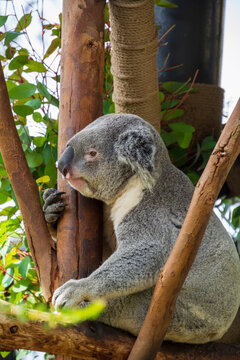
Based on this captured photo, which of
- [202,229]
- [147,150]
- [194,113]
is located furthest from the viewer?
[194,113]

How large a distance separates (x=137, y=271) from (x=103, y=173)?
20.2 inches

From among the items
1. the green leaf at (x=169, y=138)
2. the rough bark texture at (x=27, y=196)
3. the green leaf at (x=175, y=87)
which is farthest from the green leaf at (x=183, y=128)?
the rough bark texture at (x=27, y=196)

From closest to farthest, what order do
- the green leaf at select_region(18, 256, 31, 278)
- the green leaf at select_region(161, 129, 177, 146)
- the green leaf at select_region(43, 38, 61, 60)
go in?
1. the green leaf at select_region(18, 256, 31, 278)
2. the green leaf at select_region(43, 38, 61, 60)
3. the green leaf at select_region(161, 129, 177, 146)

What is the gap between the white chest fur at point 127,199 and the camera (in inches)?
85.5

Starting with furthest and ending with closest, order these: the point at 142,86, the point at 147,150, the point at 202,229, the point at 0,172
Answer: the point at 142,86
the point at 0,172
the point at 147,150
the point at 202,229

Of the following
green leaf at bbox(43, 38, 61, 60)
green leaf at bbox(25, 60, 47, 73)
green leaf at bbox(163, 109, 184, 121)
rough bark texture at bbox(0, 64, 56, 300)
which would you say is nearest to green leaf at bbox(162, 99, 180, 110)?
green leaf at bbox(163, 109, 184, 121)

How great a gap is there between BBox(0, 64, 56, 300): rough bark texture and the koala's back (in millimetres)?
371

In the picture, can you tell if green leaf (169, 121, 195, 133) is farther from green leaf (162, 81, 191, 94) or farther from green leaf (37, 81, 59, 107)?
green leaf (37, 81, 59, 107)

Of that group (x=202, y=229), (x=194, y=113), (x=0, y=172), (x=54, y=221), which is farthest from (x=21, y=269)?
(x=194, y=113)

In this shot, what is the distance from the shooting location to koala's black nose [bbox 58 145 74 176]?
213 cm

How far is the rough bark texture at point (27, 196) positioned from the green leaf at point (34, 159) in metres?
0.49

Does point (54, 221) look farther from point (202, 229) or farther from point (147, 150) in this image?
point (202, 229)

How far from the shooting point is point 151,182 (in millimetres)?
2129

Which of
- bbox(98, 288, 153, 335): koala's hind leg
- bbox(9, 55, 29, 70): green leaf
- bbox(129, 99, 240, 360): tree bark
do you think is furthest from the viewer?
bbox(9, 55, 29, 70): green leaf
